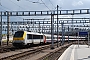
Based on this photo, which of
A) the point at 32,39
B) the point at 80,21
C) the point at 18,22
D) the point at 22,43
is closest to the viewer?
the point at 22,43

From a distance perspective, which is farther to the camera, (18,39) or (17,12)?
(17,12)

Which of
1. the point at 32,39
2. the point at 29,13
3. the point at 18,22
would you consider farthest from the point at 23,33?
the point at 18,22

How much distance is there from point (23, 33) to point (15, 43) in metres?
2.18

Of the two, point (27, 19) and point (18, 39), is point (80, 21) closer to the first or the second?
point (27, 19)

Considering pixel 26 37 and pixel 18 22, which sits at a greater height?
pixel 18 22

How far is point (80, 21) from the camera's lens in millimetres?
58500

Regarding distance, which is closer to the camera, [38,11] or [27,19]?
[38,11]

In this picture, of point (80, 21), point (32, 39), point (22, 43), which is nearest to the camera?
point (22, 43)

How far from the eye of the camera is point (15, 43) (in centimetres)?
3619

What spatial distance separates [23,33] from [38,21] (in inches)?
955

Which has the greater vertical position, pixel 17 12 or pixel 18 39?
pixel 17 12

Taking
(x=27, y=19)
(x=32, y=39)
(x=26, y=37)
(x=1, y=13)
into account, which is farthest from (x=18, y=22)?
(x=26, y=37)

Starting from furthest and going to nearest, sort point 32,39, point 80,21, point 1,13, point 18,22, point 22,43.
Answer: point 18,22
point 80,21
point 1,13
point 32,39
point 22,43

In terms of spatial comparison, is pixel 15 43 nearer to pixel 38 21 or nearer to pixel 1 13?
pixel 1 13
